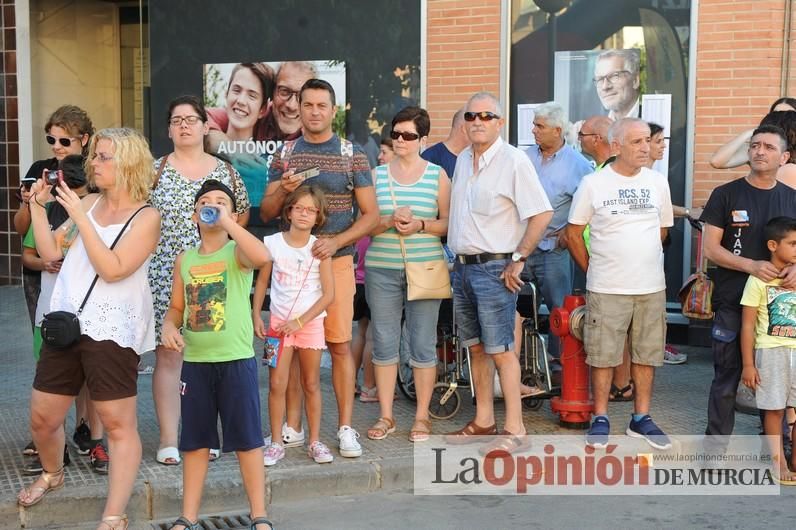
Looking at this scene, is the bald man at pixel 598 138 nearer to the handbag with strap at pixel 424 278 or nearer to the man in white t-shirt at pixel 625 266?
the man in white t-shirt at pixel 625 266

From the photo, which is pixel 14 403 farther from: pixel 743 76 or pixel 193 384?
pixel 743 76

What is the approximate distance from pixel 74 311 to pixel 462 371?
300 cm

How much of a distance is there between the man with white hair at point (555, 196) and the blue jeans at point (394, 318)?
4.29ft

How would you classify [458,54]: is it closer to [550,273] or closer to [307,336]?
[550,273]

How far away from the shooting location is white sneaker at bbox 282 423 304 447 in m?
5.89

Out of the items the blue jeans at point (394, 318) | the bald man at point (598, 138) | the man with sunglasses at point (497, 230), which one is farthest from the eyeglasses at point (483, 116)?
the bald man at point (598, 138)

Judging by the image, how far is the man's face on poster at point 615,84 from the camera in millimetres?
9062

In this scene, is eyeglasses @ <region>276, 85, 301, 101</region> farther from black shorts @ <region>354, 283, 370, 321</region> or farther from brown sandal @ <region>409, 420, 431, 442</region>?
brown sandal @ <region>409, 420, 431, 442</region>

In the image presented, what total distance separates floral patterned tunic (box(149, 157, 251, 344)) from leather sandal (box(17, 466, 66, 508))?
873mm

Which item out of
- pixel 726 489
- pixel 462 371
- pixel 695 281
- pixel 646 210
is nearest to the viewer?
pixel 726 489

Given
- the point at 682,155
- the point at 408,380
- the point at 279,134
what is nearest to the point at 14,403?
the point at 408,380

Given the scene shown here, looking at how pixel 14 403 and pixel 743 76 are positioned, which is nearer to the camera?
pixel 14 403

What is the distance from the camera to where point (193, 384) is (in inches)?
179

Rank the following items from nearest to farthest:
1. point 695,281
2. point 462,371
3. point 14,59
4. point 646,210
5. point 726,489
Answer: point 726,489 < point 646,210 < point 695,281 < point 462,371 < point 14,59
